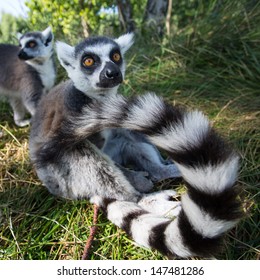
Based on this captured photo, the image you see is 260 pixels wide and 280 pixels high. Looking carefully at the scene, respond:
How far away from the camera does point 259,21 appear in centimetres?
412

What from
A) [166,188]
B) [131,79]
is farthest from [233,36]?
[166,188]

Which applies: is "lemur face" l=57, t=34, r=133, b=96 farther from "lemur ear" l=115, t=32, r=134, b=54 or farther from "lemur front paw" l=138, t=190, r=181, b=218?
"lemur front paw" l=138, t=190, r=181, b=218

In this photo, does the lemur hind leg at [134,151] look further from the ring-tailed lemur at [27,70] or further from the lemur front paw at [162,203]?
the ring-tailed lemur at [27,70]

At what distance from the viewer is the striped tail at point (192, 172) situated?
1.52m

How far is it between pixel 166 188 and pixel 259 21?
2551 mm

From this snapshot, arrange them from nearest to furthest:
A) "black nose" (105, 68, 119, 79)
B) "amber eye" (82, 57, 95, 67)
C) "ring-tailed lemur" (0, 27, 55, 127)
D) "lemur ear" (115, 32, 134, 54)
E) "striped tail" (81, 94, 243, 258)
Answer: "striped tail" (81, 94, 243, 258)
"black nose" (105, 68, 119, 79)
"amber eye" (82, 57, 95, 67)
"lemur ear" (115, 32, 134, 54)
"ring-tailed lemur" (0, 27, 55, 127)

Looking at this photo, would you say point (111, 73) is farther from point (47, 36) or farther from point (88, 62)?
point (47, 36)

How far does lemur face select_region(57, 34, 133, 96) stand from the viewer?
7.79ft

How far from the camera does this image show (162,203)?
2223mm

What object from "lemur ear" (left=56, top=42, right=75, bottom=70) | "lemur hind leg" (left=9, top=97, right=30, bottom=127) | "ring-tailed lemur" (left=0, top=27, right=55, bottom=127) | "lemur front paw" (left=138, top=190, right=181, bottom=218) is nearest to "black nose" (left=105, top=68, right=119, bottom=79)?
"lemur ear" (left=56, top=42, right=75, bottom=70)

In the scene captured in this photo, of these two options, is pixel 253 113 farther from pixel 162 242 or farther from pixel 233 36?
pixel 162 242

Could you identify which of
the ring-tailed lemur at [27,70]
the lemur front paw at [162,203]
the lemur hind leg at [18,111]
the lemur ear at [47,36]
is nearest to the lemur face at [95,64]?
the lemur front paw at [162,203]

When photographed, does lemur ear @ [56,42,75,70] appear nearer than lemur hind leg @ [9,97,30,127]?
Yes

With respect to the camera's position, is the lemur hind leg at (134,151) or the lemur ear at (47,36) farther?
the lemur ear at (47,36)
